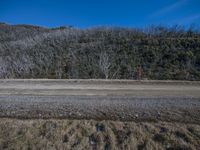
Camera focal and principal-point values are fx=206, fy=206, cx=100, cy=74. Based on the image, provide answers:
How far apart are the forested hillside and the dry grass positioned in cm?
1308

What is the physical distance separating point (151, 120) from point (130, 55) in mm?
20690

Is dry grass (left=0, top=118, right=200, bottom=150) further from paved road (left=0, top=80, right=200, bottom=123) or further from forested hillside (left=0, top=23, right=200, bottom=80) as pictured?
forested hillside (left=0, top=23, right=200, bottom=80)

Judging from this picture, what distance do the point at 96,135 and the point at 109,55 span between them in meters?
21.4

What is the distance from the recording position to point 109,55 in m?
27.0

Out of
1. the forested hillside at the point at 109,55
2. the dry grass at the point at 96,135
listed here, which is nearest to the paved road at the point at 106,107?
the dry grass at the point at 96,135

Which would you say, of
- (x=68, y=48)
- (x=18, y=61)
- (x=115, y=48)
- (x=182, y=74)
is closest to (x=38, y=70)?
(x=18, y=61)

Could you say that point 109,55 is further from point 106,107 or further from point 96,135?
point 96,135

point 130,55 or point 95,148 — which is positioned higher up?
point 130,55

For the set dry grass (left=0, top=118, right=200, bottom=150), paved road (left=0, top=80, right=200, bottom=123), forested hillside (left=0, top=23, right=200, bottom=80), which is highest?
forested hillside (left=0, top=23, right=200, bottom=80)

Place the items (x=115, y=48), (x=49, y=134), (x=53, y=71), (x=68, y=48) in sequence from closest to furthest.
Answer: (x=49, y=134)
(x=53, y=71)
(x=115, y=48)
(x=68, y=48)

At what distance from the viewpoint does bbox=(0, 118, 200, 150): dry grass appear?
5.57 m

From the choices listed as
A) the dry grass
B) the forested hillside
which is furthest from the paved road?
the forested hillside

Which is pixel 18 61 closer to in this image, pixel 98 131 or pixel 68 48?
pixel 68 48

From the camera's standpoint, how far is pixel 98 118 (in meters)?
7.18
